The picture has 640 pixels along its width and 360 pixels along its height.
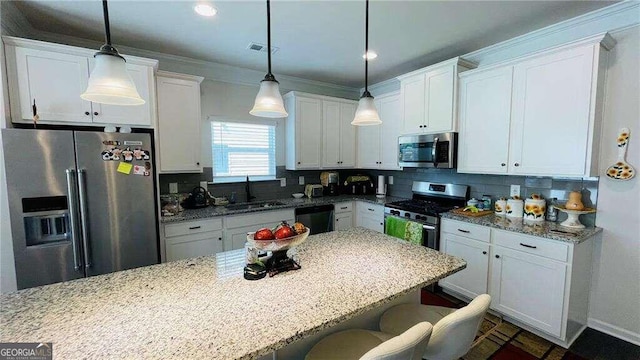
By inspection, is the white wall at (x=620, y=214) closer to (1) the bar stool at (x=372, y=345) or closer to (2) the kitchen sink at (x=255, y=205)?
(1) the bar stool at (x=372, y=345)

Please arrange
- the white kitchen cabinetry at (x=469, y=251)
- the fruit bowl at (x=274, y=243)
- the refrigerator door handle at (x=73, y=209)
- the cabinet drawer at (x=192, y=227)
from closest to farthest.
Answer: the fruit bowl at (x=274, y=243), the refrigerator door handle at (x=73, y=209), the white kitchen cabinetry at (x=469, y=251), the cabinet drawer at (x=192, y=227)

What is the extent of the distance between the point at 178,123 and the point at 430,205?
2.98 metres

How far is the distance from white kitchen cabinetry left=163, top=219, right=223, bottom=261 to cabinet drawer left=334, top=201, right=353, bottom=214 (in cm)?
155

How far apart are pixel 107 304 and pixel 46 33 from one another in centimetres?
284

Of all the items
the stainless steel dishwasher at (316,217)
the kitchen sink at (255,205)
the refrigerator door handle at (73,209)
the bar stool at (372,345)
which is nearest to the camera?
the bar stool at (372,345)

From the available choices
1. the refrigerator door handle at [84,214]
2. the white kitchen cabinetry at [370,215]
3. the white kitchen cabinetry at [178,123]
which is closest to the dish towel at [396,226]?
the white kitchen cabinetry at [370,215]

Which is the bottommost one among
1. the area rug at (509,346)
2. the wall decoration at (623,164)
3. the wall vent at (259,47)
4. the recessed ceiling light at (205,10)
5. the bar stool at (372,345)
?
the area rug at (509,346)

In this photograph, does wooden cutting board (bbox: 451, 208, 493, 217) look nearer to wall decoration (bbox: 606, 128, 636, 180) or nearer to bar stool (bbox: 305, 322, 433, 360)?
wall decoration (bbox: 606, 128, 636, 180)

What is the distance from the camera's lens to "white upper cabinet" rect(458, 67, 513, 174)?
8.48 ft

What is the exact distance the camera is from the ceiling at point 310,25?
2.10m

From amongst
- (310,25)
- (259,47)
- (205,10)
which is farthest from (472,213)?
(205,10)

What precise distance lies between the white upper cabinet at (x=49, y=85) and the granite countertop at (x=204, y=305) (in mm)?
1663

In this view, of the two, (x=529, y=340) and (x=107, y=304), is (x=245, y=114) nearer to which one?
(x=107, y=304)

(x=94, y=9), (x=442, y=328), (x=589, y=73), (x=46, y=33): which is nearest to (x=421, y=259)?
(x=442, y=328)
